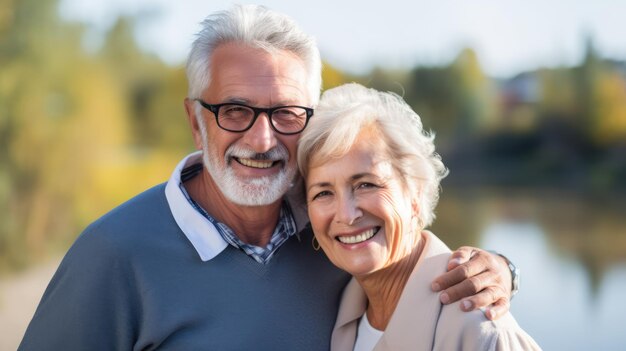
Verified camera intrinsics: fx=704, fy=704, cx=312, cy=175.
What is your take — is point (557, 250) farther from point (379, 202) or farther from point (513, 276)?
point (379, 202)

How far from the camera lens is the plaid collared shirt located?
196 centimetres

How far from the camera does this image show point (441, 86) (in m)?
22.9

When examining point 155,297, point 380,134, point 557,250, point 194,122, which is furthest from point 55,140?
point 557,250

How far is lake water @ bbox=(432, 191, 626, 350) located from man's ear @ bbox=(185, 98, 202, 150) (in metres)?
10.1

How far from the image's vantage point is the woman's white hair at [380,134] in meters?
1.82

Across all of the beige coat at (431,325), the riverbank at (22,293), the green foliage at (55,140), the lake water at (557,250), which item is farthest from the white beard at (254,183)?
the lake water at (557,250)

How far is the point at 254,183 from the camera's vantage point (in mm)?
1983

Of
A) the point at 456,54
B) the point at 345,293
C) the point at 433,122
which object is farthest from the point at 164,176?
the point at 456,54

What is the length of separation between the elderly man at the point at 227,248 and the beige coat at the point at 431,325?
0.14 ft

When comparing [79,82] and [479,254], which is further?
[79,82]

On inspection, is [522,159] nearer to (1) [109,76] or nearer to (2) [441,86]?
(2) [441,86]

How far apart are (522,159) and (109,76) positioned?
13.2 m

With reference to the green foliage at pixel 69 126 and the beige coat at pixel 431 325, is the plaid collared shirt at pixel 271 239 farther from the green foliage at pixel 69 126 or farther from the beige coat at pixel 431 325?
the green foliage at pixel 69 126

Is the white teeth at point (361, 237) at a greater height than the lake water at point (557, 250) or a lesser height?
greater
